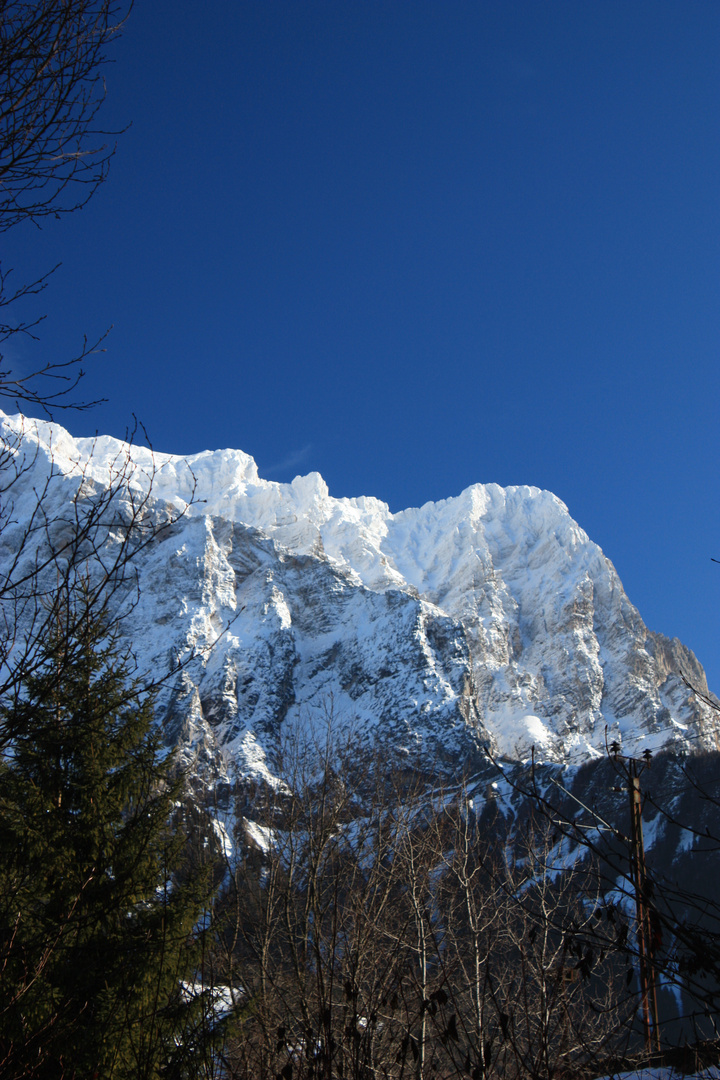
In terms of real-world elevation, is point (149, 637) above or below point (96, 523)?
above

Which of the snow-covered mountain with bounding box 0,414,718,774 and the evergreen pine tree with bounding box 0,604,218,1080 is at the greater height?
the snow-covered mountain with bounding box 0,414,718,774

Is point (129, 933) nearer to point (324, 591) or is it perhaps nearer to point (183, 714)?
point (183, 714)

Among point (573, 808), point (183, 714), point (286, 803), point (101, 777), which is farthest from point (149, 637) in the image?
point (101, 777)

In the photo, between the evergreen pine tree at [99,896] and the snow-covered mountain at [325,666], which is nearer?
the evergreen pine tree at [99,896]

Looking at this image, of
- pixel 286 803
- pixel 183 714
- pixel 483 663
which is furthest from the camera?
pixel 483 663

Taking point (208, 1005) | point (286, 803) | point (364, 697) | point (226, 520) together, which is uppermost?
point (226, 520)

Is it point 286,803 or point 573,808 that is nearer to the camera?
point 286,803

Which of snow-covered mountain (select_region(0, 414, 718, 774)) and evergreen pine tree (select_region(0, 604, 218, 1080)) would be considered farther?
snow-covered mountain (select_region(0, 414, 718, 774))

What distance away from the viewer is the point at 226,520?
188m

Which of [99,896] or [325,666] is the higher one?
[325,666]

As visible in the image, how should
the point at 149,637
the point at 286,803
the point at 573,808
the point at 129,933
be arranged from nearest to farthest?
the point at 129,933
the point at 286,803
the point at 573,808
the point at 149,637

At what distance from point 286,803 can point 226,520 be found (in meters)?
169

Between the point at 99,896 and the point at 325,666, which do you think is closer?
the point at 99,896

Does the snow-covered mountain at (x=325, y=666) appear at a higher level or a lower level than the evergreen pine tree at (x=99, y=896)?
higher
